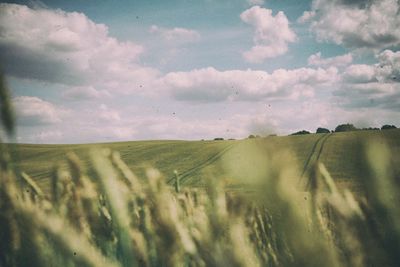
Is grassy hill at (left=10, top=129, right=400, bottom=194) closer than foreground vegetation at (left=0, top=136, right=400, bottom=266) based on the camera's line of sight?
No

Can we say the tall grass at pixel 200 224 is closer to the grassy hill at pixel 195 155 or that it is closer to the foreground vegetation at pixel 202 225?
the foreground vegetation at pixel 202 225

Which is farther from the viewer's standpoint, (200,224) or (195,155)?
(195,155)

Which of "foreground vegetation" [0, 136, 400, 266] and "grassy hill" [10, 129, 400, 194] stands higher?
"foreground vegetation" [0, 136, 400, 266]

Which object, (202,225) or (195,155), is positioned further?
(195,155)

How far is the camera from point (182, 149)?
178 ft

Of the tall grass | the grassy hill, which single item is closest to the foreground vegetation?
the tall grass

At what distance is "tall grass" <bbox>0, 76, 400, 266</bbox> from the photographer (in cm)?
55

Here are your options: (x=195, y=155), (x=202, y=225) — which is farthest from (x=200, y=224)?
(x=195, y=155)

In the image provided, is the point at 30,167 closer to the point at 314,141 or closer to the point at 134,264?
the point at 314,141

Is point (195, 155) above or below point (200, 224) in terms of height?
below

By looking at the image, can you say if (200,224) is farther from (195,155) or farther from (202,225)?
(195,155)

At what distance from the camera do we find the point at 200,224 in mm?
680

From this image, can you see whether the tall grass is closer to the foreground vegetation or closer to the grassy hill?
the foreground vegetation

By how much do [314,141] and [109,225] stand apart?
161ft
